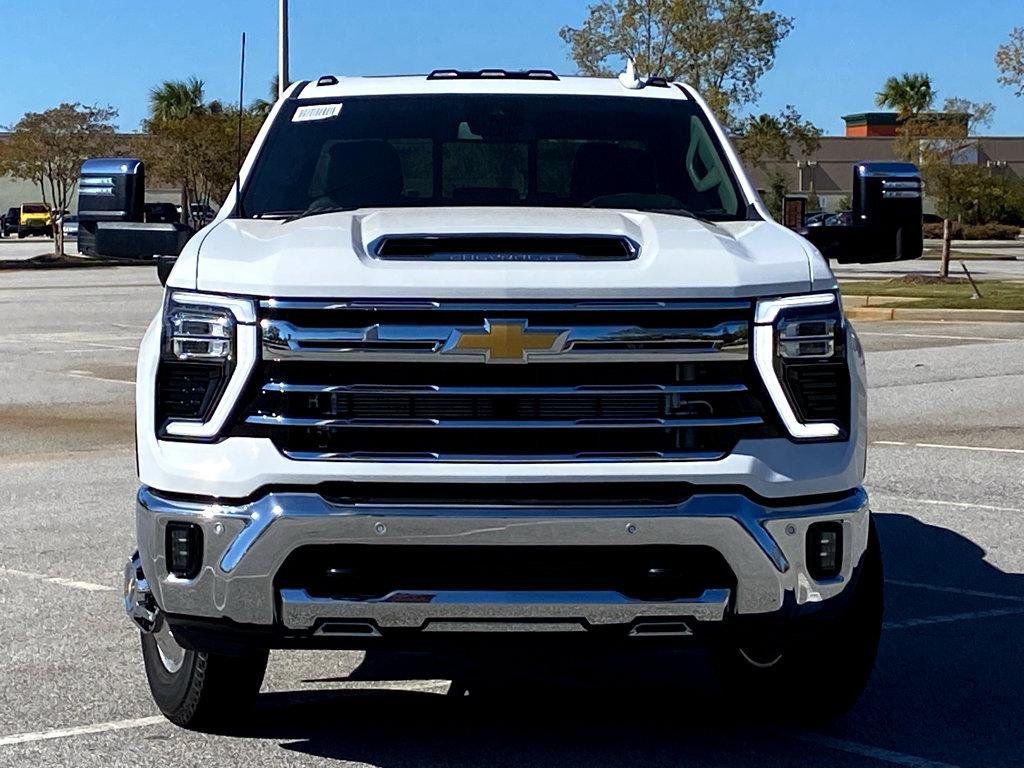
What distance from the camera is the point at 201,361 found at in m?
4.84

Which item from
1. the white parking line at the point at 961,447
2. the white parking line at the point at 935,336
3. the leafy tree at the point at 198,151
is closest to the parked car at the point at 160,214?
the white parking line at the point at 961,447

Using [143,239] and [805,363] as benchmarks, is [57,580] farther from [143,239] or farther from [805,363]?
[805,363]

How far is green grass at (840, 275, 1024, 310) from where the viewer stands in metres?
26.7

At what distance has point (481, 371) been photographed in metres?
4.75

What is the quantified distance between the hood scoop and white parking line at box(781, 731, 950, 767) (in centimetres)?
160

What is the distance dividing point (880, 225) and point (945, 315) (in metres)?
19.5

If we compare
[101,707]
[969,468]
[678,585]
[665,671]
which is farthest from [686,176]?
[969,468]

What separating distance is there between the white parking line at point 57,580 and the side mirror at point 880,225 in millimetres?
3428

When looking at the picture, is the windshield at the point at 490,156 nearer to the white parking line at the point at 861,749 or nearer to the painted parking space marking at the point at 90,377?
the white parking line at the point at 861,749

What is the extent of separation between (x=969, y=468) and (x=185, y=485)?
24.6 ft

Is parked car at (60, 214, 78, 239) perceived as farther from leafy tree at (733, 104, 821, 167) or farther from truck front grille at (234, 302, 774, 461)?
truck front grille at (234, 302, 774, 461)

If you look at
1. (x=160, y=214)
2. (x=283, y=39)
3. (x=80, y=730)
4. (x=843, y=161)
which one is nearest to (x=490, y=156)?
(x=80, y=730)

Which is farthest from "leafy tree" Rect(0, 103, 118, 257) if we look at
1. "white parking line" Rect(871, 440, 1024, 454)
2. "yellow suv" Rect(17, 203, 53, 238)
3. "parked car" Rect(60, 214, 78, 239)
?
"white parking line" Rect(871, 440, 1024, 454)

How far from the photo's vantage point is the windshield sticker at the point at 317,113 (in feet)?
21.9
